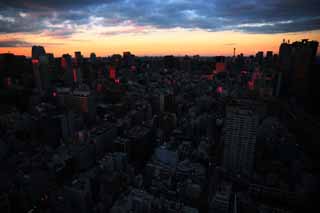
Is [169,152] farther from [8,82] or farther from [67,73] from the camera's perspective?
[67,73]

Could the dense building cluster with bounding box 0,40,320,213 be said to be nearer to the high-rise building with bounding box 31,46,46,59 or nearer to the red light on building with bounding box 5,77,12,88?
the red light on building with bounding box 5,77,12,88

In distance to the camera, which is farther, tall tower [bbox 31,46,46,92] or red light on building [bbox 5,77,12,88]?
tall tower [bbox 31,46,46,92]

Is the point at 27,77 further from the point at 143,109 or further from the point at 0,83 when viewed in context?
the point at 143,109

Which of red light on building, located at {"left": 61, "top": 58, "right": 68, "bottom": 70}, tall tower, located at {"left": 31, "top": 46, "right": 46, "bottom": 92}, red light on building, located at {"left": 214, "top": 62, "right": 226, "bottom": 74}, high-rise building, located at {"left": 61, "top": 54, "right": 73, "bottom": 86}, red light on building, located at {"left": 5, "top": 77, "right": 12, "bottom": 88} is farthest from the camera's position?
red light on building, located at {"left": 214, "top": 62, "right": 226, "bottom": 74}

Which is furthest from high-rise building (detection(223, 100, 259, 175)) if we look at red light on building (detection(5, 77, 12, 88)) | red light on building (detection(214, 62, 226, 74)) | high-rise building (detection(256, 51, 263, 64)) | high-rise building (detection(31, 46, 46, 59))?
high-rise building (detection(256, 51, 263, 64))

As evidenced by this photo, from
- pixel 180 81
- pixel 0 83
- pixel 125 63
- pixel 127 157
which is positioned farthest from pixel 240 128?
pixel 125 63

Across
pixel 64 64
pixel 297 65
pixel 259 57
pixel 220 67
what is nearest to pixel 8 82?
pixel 64 64
